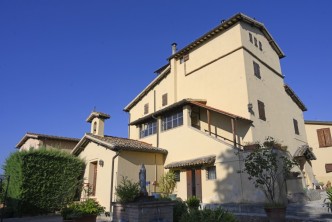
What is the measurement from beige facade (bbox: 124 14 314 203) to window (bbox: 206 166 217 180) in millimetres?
60

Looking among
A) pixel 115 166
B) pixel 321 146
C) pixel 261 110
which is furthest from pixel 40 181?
pixel 321 146

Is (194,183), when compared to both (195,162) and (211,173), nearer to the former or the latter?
(211,173)

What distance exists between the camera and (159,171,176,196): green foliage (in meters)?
17.5

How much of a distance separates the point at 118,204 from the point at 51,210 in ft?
28.0

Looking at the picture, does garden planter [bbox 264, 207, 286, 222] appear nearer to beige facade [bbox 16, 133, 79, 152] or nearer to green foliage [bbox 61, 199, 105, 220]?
green foliage [bbox 61, 199, 105, 220]

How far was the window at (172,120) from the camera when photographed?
18661 mm

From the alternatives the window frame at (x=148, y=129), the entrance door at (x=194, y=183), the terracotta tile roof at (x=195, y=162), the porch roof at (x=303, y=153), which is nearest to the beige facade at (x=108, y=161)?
the terracotta tile roof at (x=195, y=162)

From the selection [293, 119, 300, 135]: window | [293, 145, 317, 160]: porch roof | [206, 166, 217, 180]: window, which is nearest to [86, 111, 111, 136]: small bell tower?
[206, 166, 217, 180]: window

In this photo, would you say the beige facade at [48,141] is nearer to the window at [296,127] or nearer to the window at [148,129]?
the window at [148,129]

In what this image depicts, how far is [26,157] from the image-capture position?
15.7 metres

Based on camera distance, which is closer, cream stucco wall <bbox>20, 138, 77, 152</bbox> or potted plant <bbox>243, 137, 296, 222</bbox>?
potted plant <bbox>243, 137, 296, 222</bbox>

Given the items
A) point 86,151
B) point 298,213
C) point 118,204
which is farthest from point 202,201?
point 86,151

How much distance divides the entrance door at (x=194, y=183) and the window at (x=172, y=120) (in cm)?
354

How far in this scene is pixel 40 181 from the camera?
51.8ft
